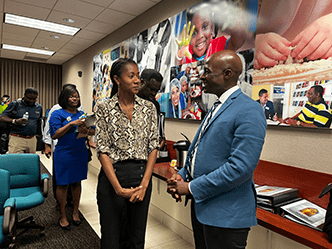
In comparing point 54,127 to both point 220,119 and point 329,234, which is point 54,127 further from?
point 329,234

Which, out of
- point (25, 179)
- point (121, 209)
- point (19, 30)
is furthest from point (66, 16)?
point (121, 209)

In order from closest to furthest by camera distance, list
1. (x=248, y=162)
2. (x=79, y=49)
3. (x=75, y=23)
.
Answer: (x=248, y=162), (x=75, y=23), (x=79, y=49)

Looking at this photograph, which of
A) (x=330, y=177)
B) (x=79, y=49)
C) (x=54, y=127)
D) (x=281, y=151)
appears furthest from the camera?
(x=79, y=49)

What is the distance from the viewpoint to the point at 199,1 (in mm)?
2910

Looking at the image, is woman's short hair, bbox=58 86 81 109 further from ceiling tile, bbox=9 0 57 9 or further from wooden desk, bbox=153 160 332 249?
ceiling tile, bbox=9 0 57 9

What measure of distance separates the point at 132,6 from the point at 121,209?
3342mm

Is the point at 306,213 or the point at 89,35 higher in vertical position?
the point at 89,35

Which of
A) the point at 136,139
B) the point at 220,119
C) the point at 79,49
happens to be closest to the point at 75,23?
the point at 79,49

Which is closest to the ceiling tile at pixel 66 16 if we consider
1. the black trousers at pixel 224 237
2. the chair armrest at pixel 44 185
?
the chair armrest at pixel 44 185

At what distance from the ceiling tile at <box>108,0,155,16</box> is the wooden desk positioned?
264cm

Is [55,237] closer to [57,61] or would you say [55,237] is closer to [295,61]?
[295,61]

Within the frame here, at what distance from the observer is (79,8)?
3.94 m

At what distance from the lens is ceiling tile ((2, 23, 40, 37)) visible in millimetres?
4938

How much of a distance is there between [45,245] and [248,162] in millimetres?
2251
